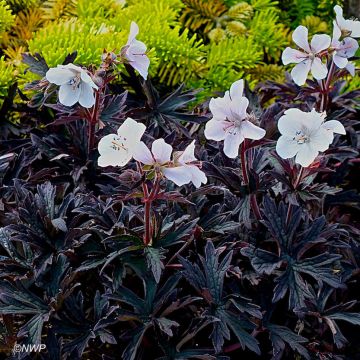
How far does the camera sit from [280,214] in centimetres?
104

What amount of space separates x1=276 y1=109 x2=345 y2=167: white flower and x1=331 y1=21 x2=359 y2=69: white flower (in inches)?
10.2

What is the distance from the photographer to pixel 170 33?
1.58 m

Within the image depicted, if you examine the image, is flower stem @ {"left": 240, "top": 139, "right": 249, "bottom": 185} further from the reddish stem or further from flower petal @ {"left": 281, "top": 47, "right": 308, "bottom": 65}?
flower petal @ {"left": 281, "top": 47, "right": 308, "bottom": 65}

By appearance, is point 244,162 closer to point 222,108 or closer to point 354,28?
point 222,108

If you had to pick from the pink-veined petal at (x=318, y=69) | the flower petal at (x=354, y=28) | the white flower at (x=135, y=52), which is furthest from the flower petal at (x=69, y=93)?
the flower petal at (x=354, y=28)

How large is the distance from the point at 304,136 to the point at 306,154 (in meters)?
0.03

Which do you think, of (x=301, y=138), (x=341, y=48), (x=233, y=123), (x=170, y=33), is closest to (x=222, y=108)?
(x=233, y=123)

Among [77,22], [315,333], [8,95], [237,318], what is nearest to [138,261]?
[237,318]

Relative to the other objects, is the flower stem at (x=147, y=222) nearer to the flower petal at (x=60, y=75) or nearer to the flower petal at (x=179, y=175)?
the flower petal at (x=179, y=175)

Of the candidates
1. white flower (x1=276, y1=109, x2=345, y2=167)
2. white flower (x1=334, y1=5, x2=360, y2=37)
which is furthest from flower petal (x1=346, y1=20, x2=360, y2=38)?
white flower (x1=276, y1=109, x2=345, y2=167)

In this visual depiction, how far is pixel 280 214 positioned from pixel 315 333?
0.21 m

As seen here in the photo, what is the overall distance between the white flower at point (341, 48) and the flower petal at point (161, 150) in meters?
0.47

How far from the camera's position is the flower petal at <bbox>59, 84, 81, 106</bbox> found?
106 centimetres

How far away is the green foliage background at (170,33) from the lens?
4.91ft
